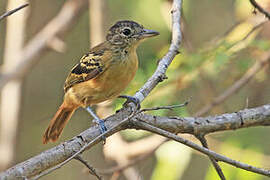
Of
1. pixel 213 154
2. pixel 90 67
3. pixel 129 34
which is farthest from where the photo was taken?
pixel 129 34

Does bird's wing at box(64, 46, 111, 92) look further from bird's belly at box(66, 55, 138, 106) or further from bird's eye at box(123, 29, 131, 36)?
bird's eye at box(123, 29, 131, 36)

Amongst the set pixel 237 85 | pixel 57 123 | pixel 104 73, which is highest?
pixel 104 73

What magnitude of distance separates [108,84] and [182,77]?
2.42 feet

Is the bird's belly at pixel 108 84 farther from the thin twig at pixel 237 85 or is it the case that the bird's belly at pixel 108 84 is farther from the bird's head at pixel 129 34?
the thin twig at pixel 237 85

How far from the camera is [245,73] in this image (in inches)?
171

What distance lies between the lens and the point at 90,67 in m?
3.84

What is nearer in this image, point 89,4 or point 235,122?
point 235,122

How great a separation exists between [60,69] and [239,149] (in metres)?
3.56

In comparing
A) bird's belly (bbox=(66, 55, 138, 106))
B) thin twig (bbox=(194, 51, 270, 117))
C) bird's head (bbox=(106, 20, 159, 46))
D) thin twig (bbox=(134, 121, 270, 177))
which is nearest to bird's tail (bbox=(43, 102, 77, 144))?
bird's belly (bbox=(66, 55, 138, 106))

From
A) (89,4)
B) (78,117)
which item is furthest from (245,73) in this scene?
(78,117)

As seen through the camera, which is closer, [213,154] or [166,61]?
[213,154]

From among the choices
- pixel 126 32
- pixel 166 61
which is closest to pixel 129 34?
pixel 126 32

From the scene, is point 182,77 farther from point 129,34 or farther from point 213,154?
point 213,154

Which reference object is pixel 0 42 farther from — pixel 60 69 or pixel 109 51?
pixel 109 51
